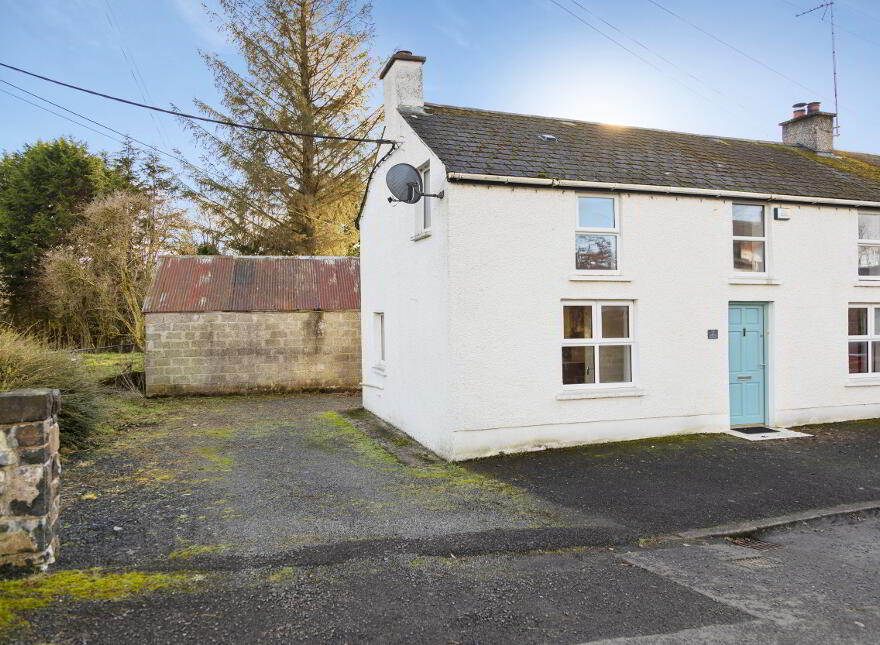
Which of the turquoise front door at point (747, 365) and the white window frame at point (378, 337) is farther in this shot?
the white window frame at point (378, 337)

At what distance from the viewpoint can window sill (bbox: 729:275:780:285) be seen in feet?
35.0

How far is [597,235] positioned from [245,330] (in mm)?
11679

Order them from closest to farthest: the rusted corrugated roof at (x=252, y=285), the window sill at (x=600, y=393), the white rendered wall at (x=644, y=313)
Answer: the white rendered wall at (x=644, y=313)
the window sill at (x=600, y=393)
the rusted corrugated roof at (x=252, y=285)

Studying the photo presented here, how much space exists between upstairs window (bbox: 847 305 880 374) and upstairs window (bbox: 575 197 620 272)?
5.66 metres

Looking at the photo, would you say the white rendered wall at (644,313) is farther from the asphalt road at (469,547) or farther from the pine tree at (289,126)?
the pine tree at (289,126)

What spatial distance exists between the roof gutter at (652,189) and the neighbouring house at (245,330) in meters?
10.3

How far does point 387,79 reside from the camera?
11750 mm

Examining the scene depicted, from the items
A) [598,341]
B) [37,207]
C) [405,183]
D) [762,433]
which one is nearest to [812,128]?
[762,433]

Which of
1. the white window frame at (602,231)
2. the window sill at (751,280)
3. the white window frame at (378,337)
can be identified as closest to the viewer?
the white window frame at (602,231)

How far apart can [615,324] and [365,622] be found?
737 centimetres

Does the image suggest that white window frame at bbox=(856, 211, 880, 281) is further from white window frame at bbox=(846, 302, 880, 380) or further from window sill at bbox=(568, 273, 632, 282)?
window sill at bbox=(568, 273, 632, 282)

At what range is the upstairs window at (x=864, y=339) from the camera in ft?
38.6

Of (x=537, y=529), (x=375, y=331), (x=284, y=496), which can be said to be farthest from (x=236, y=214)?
(x=537, y=529)

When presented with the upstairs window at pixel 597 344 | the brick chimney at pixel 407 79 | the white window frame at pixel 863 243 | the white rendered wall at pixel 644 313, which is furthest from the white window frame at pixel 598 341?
the white window frame at pixel 863 243
